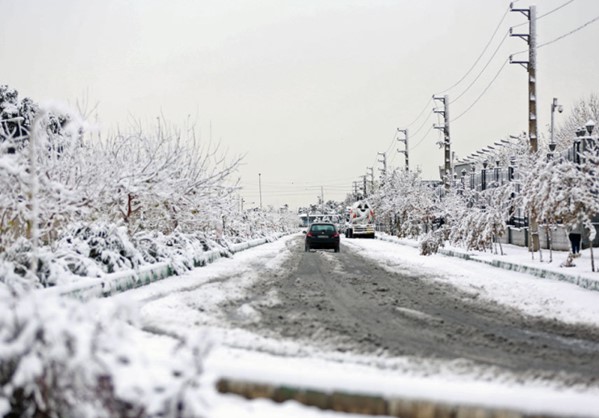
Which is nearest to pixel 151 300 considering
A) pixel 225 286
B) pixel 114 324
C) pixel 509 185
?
pixel 225 286

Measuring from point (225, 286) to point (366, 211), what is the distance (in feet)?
163

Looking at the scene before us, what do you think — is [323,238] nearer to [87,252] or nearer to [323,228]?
[323,228]

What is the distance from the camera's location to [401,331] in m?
9.29

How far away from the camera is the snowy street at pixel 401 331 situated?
5684mm

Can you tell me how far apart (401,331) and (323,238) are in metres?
24.3

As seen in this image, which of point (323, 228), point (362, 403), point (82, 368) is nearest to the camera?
point (82, 368)

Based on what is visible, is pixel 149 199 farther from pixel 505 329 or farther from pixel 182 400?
pixel 182 400

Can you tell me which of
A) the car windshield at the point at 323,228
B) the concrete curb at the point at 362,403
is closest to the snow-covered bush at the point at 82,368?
the concrete curb at the point at 362,403

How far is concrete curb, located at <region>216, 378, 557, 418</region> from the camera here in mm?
4887

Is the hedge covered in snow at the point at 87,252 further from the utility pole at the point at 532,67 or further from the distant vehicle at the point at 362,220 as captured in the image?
the distant vehicle at the point at 362,220

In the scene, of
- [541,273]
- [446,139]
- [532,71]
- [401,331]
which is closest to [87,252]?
[401,331]

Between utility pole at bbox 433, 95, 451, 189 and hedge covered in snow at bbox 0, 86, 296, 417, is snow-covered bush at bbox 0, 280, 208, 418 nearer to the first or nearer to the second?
hedge covered in snow at bbox 0, 86, 296, 417

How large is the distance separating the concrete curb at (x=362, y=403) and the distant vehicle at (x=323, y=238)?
1108 inches

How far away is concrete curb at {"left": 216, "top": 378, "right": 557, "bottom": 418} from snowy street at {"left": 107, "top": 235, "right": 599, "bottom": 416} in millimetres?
75
